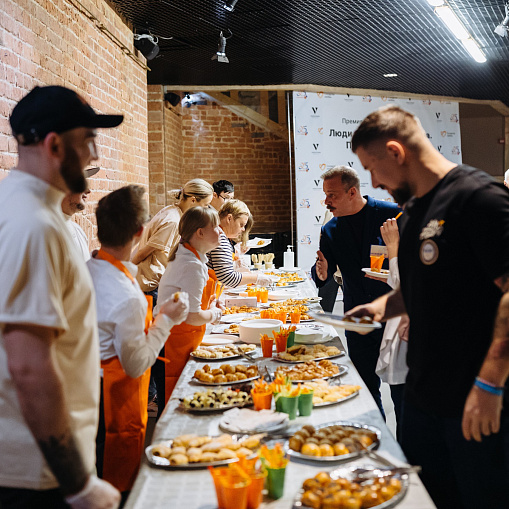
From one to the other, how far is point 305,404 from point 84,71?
10.9ft

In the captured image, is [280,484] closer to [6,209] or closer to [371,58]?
[6,209]

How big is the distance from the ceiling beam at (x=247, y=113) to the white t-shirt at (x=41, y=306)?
27.6ft

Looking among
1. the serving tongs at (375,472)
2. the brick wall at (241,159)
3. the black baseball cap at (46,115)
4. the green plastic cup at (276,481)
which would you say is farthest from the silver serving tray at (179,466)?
the brick wall at (241,159)

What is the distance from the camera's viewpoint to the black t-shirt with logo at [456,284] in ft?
4.80

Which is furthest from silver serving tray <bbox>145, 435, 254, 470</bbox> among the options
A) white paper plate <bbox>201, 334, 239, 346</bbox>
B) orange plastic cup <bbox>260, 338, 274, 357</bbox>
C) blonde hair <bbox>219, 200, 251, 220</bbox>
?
blonde hair <bbox>219, 200, 251, 220</bbox>

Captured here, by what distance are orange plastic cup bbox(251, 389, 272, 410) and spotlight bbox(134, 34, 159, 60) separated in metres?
4.74

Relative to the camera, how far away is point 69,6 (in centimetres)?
392

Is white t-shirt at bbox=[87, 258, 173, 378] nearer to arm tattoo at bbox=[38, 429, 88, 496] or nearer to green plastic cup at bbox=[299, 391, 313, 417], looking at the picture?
green plastic cup at bbox=[299, 391, 313, 417]

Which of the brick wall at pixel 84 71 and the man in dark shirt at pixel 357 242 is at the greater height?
the brick wall at pixel 84 71

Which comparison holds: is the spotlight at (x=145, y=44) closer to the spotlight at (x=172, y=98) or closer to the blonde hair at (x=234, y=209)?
the blonde hair at (x=234, y=209)

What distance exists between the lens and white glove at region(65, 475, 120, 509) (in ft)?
3.75

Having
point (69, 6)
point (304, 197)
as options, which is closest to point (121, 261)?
point (69, 6)

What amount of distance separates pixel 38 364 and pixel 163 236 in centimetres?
333

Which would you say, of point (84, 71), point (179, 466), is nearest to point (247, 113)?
point (84, 71)
